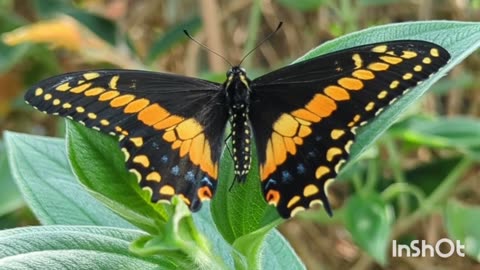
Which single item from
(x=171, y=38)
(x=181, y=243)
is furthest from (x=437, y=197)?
(x=181, y=243)

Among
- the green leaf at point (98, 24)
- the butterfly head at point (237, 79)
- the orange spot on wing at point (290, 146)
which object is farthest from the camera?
the green leaf at point (98, 24)

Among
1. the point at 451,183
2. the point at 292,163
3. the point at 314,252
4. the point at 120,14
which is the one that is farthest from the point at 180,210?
the point at 120,14

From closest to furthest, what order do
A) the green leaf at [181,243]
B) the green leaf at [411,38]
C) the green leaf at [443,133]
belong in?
the green leaf at [181,243], the green leaf at [411,38], the green leaf at [443,133]

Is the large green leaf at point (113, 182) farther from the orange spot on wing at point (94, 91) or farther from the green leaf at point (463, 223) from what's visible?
the green leaf at point (463, 223)

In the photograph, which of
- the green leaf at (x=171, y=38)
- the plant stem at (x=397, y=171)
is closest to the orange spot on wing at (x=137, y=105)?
the plant stem at (x=397, y=171)

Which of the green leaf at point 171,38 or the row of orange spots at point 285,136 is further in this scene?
the green leaf at point 171,38

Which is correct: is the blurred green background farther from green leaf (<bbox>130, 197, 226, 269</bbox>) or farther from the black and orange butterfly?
green leaf (<bbox>130, 197, 226, 269</bbox>)

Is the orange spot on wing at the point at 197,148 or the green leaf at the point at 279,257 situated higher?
the orange spot on wing at the point at 197,148

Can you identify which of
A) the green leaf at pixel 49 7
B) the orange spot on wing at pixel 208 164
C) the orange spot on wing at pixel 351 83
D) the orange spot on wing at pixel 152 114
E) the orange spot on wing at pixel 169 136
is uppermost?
the green leaf at pixel 49 7
